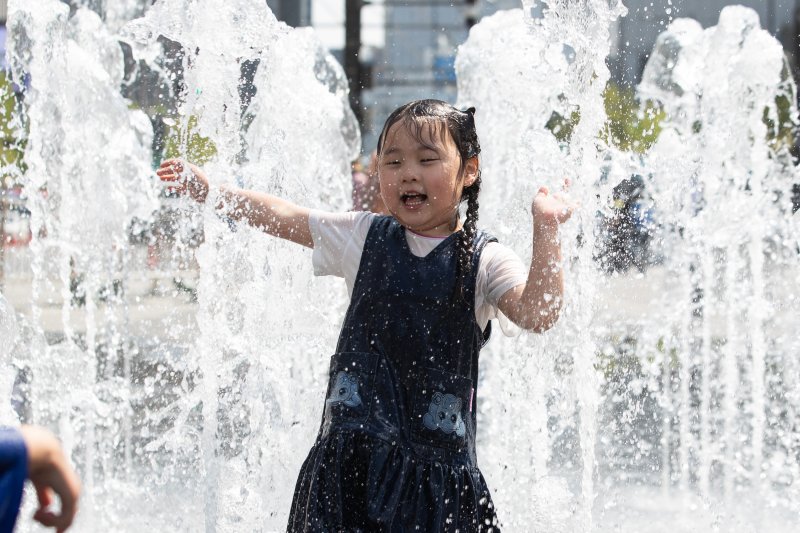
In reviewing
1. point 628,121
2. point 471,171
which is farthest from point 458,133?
point 628,121

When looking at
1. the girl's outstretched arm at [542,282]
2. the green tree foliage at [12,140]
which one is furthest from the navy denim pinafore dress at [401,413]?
the green tree foliage at [12,140]

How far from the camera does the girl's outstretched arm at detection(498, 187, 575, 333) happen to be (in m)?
2.00

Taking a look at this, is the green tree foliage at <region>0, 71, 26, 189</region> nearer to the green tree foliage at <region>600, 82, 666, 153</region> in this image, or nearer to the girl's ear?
the green tree foliage at <region>600, 82, 666, 153</region>

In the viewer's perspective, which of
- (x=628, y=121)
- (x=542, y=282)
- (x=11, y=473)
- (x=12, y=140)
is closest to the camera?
(x=11, y=473)

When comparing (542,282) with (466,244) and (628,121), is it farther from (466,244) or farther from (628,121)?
(628,121)

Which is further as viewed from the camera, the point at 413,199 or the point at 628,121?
the point at 628,121

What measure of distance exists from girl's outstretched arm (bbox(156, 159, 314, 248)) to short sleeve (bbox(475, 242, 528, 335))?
1.16 feet

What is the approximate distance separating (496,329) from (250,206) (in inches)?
131

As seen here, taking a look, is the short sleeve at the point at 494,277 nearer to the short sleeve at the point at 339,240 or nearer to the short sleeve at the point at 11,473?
the short sleeve at the point at 339,240

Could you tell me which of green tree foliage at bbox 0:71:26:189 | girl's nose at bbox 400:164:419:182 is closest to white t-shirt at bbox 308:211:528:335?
girl's nose at bbox 400:164:419:182

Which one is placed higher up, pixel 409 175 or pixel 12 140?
pixel 12 140

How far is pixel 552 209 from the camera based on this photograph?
6.80 ft

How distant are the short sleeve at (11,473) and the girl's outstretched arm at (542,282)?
40.2 inches

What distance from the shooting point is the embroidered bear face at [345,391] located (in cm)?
206
